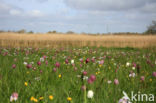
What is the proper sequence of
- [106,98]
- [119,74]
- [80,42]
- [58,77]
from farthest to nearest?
1. [80,42]
2. [119,74]
3. [58,77]
4. [106,98]

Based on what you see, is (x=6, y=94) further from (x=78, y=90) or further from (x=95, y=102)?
(x=95, y=102)

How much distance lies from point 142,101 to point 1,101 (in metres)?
1.72

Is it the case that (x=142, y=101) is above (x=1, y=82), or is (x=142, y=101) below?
below

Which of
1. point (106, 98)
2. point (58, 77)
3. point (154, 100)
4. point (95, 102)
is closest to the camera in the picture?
point (95, 102)

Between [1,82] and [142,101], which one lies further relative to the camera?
[1,82]

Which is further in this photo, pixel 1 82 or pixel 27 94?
pixel 1 82

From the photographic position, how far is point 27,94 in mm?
2166

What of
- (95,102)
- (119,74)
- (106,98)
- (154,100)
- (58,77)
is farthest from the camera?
(119,74)

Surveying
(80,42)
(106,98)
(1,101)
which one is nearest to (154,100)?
(106,98)

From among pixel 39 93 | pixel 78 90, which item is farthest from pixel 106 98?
pixel 39 93

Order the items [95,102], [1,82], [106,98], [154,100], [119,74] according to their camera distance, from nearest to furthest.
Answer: [95,102] → [106,98] → [154,100] → [1,82] → [119,74]

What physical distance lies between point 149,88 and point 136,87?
0.73ft

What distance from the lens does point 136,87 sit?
259 centimetres

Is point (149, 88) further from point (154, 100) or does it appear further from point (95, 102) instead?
point (95, 102)
